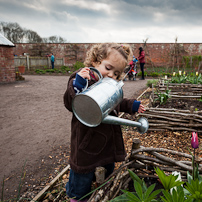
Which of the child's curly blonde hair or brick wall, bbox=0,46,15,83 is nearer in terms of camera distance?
the child's curly blonde hair

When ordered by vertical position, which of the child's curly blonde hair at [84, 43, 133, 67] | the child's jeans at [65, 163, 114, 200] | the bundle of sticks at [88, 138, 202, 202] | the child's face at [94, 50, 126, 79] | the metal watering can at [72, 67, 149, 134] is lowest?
the child's jeans at [65, 163, 114, 200]

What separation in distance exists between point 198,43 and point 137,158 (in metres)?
16.9

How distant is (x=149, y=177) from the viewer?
4.00 ft

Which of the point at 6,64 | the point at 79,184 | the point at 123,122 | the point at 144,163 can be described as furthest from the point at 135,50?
the point at 123,122

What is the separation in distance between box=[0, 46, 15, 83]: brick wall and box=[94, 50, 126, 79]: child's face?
7.78 metres

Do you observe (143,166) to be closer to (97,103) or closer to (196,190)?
(196,190)

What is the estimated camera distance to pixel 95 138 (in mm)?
1217

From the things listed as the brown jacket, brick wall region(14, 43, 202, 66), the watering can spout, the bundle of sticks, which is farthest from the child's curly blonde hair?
brick wall region(14, 43, 202, 66)

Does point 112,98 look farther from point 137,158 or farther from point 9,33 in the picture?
point 9,33

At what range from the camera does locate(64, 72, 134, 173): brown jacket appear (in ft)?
3.92

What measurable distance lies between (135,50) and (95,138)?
15.8m

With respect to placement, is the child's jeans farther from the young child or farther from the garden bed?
the garden bed

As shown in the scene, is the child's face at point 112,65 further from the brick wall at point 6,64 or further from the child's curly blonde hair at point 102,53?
the brick wall at point 6,64

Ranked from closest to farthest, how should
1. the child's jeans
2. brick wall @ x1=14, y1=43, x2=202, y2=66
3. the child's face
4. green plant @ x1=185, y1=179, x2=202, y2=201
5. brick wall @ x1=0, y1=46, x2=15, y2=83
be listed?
green plant @ x1=185, y1=179, x2=202, y2=201 < the child's face < the child's jeans < brick wall @ x1=0, y1=46, x2=15, y2=83 < brick wall @ x1=14, y1=43, x2=202, y2=66
